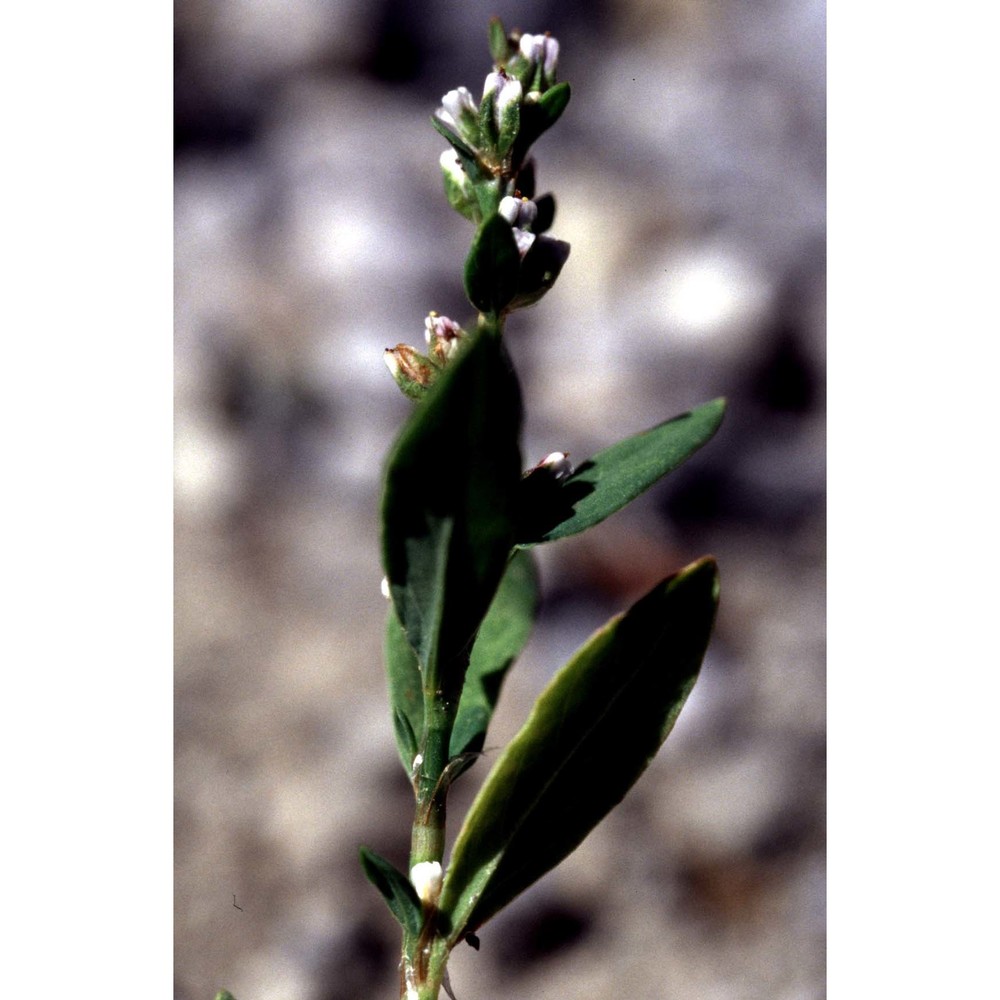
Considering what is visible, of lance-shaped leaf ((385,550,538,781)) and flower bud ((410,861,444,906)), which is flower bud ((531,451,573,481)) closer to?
lance-shaped leaf ((385,550,538,781))

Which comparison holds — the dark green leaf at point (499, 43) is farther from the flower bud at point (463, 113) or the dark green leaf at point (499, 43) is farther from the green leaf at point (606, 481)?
the green leaf at point (606, 481)

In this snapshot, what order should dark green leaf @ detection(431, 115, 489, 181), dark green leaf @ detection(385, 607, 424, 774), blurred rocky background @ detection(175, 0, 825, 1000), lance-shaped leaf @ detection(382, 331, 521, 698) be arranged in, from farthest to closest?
1. blurred rocky background @ detection(175, 0, 825, 1000)
2. dark green leaf @ detection(385, 607, 424, 774)
3. dark green leaf @ detection(431, 115, 489, 181)
4. lance-shaped leaf @ detection(382, 331, 521, 698)

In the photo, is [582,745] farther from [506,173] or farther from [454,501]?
[506,173]

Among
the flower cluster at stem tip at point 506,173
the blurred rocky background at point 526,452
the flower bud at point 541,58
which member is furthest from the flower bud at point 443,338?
the blurred rocky background at point 526,452

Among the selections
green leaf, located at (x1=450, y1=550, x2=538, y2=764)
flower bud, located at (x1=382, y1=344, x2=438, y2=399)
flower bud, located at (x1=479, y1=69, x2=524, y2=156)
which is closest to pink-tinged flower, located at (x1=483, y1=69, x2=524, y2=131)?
flower bud, located at (x1=479, y1=69, x2=524, y2=156)
